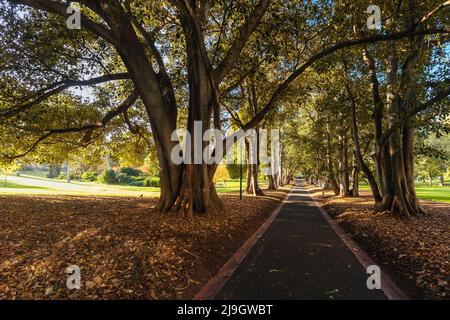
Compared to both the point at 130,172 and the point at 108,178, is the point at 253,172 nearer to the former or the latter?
the point at 108,178

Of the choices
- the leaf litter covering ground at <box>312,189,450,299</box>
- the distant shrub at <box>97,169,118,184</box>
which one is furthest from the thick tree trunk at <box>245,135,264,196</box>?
the distant shrub at <box>97,169,118,184</box>

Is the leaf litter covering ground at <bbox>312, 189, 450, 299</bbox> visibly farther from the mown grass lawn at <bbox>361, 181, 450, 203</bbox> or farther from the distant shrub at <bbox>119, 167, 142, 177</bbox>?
the distant shrub at <bbox>119, 167, 142, 177</bbox>

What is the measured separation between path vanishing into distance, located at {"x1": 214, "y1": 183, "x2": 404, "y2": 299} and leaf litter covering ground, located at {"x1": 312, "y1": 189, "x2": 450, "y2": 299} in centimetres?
53

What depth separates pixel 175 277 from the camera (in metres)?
5.00

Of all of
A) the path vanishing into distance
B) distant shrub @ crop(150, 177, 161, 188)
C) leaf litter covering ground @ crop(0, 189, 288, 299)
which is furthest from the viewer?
distant shrub @ crop(150, 177, 161, 188)

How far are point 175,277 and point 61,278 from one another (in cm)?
172

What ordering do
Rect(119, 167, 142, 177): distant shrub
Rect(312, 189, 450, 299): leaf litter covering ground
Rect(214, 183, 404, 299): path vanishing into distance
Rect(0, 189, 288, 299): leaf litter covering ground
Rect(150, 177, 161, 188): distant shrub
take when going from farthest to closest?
1. Rect(119, 167, 142, 177): distant shrub
2. Rect(150, 177, 161, 188): distant shrub
3. Rect(312, 189, 450, 299): leaf litter covering ground
4. Rect(214, 183, 404, 299): path vanishing into distance
5. Rect(0, 189, 288, 299): leaf litter covering ground

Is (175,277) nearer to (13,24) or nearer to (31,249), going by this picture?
(31,249)

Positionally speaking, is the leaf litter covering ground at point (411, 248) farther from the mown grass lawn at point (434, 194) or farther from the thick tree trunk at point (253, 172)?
the mown grass lawn at point (434, 194)

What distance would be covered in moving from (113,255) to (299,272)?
3421mm

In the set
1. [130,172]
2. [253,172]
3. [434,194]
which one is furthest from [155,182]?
[434,194]

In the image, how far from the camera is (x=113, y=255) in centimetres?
526

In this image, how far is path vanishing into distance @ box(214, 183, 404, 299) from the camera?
4.50 metres
